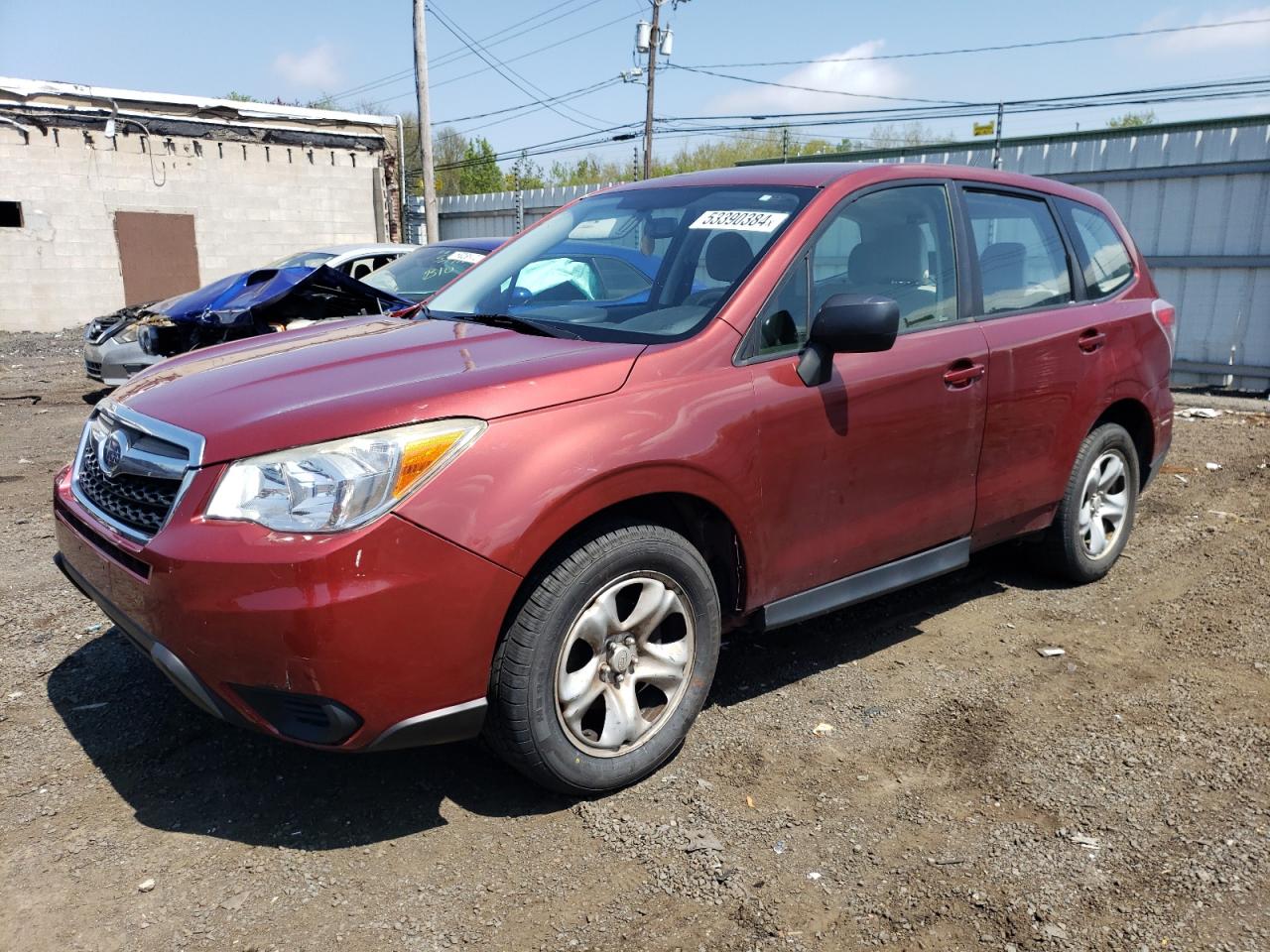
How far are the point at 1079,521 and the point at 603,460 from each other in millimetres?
2873

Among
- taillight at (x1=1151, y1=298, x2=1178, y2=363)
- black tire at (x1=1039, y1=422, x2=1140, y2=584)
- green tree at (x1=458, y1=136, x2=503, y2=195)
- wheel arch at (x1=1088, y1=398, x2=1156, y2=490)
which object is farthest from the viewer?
green tree at (x1=458, y1=136, x2=503, y2=195)

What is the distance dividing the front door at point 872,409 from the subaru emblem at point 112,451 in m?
1.88

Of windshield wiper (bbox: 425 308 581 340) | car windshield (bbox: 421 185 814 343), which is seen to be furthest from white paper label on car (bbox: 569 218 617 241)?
windshield wiper (bbox: 425 308 581 340)

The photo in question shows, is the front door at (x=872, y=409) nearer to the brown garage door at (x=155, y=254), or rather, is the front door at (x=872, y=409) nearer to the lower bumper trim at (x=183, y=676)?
the lower bumper trim at (x=183, y=676)

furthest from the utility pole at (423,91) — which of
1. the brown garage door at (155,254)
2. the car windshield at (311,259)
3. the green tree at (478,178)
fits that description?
the green tree at (478,178)

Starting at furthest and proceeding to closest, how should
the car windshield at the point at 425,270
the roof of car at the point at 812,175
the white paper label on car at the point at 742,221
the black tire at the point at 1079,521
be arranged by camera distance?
the car windshield at the point at 425,270 → the black tire at the point at 1079,521 → the roof of car at the point at 812,175 → the white paper label on car at the point at 742,221

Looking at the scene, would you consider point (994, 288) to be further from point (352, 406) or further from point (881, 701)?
point (352, 406)

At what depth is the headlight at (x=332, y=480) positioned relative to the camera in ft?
8.02

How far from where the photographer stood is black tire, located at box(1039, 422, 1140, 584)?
14.8 feet

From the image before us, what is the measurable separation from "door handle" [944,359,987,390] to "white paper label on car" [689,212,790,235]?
0.87 m

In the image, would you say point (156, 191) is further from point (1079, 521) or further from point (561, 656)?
point (561, 656)

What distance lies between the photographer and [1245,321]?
35.8 ft

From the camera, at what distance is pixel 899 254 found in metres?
3.76

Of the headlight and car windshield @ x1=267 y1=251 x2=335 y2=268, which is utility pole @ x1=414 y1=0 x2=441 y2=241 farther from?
the headlight
